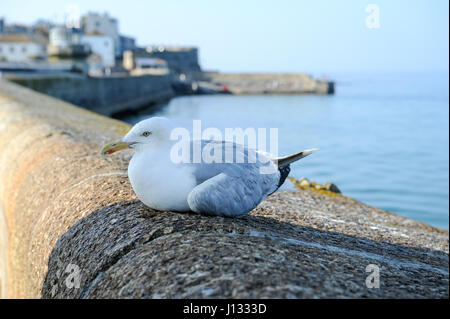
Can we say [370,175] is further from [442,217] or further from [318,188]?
[318,188]

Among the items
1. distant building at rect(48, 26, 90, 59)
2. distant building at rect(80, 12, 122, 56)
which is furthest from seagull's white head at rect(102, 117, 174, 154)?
distant building at rect(80, 12, 122, 56)

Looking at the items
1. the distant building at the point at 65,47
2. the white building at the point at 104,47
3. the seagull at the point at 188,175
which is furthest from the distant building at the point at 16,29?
the seagull at the point at 188,175

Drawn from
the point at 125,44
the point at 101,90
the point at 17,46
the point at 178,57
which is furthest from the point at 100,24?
the point at 101,90

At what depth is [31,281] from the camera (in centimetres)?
408

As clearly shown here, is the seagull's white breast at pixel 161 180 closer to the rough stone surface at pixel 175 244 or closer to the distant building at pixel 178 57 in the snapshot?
the rough stone surface at pixel 175 244

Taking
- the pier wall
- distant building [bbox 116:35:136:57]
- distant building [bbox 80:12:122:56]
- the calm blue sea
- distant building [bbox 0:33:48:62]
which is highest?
distant building [bbox 80:12:122:56]

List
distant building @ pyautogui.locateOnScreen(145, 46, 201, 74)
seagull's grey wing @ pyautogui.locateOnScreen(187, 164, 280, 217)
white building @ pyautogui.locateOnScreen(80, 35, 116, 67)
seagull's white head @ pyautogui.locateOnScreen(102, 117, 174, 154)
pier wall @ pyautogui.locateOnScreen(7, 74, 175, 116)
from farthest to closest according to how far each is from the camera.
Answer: distant building @ pyautogui.locateOnScreen(145, 46, 201, 74)
white building @ pyautogui.locateOnScreen(80, 35, 116, 67)
pier wall @ pyautogui.locateOnScreen(7, 74, 175, 116)
seagull's white head @ pyautogui.locateOnScreen(102, 117, 174, 154)
seagull's grey wing @ pyautogui.locateOnScreen(187, 164, 280, 217)

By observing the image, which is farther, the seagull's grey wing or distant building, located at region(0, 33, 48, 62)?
distant building, located at region(0, 33, 48, 62)

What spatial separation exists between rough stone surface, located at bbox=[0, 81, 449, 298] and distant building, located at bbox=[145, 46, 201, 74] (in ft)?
256

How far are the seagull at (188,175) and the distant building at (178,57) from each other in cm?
8017

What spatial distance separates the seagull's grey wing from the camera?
3.14m

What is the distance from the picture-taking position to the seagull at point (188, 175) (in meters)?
3.16

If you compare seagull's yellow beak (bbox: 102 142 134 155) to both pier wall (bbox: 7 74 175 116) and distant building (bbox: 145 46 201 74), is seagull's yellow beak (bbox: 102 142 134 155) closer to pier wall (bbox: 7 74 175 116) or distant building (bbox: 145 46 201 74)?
pier wall (bbox: 7 74 175 116)

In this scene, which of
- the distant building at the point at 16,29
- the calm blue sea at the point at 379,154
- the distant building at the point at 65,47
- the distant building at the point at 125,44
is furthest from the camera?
the distant building at the point at 125,44
